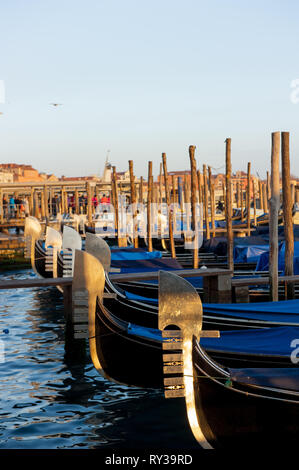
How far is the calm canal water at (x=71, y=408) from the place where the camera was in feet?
14.9

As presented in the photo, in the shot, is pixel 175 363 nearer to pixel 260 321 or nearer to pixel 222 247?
pixel 260 321

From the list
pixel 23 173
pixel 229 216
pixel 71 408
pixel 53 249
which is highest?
pixel 23 173

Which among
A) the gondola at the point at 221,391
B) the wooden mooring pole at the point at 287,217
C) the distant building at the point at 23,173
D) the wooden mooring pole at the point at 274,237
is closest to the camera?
the gondola at the point at 221,391

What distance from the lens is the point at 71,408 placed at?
5.22 meters

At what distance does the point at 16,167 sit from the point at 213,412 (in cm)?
6224

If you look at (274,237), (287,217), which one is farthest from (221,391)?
(287,217)

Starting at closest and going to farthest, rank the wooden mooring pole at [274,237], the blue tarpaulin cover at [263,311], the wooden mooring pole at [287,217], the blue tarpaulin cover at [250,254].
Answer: the blue tarpaulin cover at [263,311]
the wooden mooring pole at [274,237]
the wooden mooring pole at [287,217]
the blue tarpaulin cover at [250,254]

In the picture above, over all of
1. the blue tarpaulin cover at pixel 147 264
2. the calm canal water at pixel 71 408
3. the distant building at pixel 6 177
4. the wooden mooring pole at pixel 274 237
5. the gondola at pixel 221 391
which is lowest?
the calm canal water at pixel 71 408

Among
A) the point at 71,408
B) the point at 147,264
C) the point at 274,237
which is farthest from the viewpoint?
the point at 147,264

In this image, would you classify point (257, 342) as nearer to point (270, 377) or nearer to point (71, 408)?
point (270, 377)

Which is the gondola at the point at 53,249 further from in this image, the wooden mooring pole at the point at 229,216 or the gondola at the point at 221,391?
the gondola at the point at 221,391

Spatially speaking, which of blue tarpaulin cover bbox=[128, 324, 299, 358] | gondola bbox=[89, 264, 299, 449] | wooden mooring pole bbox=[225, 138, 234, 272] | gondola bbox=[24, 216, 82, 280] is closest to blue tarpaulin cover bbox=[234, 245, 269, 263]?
wooden mooring pole bbox=[225, 138, 234, 272]

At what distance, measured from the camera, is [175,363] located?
374 cm

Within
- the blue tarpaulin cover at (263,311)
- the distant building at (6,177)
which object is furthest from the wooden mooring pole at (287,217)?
the distant building at (6,177)
